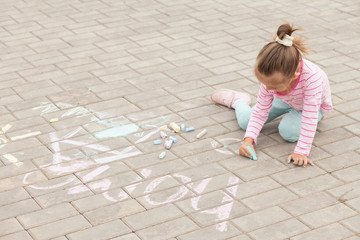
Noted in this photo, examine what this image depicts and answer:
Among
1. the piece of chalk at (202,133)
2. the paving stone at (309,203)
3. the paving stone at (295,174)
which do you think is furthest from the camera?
the piece of chalk at (202,133)

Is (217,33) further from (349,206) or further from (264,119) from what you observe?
(349,206)

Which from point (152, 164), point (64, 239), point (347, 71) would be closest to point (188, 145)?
point (152, 164)

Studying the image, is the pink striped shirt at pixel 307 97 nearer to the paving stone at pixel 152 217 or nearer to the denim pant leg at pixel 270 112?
the denim pant leg at pixel 270 112

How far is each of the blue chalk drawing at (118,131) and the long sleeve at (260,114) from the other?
34.0 inches

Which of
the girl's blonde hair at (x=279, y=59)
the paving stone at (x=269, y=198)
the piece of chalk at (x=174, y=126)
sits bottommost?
the piece of chalk at (x=174, y=126)

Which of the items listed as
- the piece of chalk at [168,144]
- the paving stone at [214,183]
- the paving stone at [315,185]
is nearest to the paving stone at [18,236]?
the paving stone at [214,183]

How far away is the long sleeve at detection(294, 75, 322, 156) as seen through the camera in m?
4.62

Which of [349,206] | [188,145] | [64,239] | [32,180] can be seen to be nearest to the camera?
[64,239]

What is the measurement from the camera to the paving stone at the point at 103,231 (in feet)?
12.7

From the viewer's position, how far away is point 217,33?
7.14 m

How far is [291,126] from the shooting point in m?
4.85

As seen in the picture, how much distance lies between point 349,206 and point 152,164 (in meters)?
1.32

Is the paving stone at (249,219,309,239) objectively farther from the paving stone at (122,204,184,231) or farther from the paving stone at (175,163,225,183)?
the paving stone at (175,163,225,183)

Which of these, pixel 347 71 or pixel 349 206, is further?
pixel 347 71
